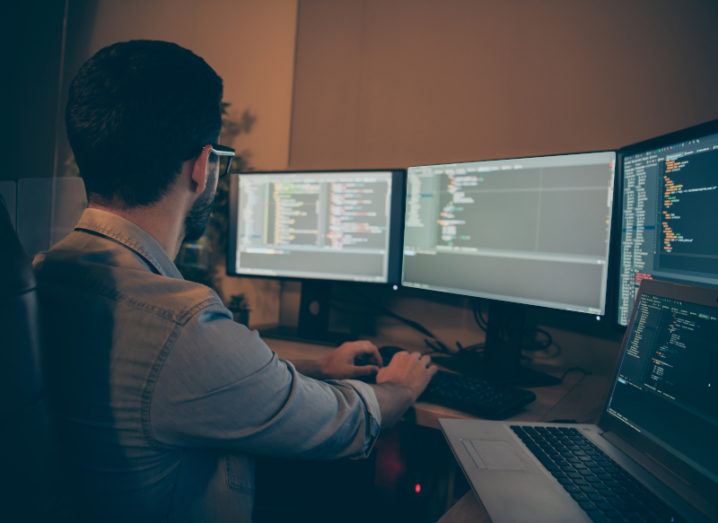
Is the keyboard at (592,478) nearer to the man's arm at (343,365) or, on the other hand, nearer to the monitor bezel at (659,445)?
the monitor bezel at (659,445)

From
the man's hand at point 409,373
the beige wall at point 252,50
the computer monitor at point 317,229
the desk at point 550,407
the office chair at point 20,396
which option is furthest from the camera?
the beige wall at point 252,50

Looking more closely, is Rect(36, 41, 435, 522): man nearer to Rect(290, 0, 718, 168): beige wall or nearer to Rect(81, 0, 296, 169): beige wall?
Rect(290, 0, 718, 168): beige wall

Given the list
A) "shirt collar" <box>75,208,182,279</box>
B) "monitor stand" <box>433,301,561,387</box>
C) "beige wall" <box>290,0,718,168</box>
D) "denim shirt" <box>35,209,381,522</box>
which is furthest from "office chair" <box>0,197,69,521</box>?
"beige wall" <box>290,0,718,168</box>

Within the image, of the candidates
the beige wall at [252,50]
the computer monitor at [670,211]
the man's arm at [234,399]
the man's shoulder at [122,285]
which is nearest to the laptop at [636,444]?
the computer monitor at [670,211]

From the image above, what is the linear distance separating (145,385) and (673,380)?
75cm

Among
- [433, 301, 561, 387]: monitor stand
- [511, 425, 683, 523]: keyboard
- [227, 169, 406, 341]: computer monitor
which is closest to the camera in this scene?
[511, 425, 683, 523]: keyboard

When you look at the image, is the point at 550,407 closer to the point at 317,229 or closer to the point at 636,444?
the point at 636,444

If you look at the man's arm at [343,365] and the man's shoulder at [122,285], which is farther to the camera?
the man's arm at [343,365]

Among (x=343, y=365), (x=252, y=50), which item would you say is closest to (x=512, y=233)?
(x=343, y=365)

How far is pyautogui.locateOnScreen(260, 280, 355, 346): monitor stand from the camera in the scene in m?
1.60

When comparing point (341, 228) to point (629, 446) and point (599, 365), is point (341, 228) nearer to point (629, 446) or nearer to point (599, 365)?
point (599, 365)

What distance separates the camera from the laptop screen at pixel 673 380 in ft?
2.19

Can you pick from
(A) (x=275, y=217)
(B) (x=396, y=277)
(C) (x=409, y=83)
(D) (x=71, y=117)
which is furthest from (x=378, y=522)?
(C) (x=409, y=83)

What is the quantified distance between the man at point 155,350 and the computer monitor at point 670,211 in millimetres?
604
